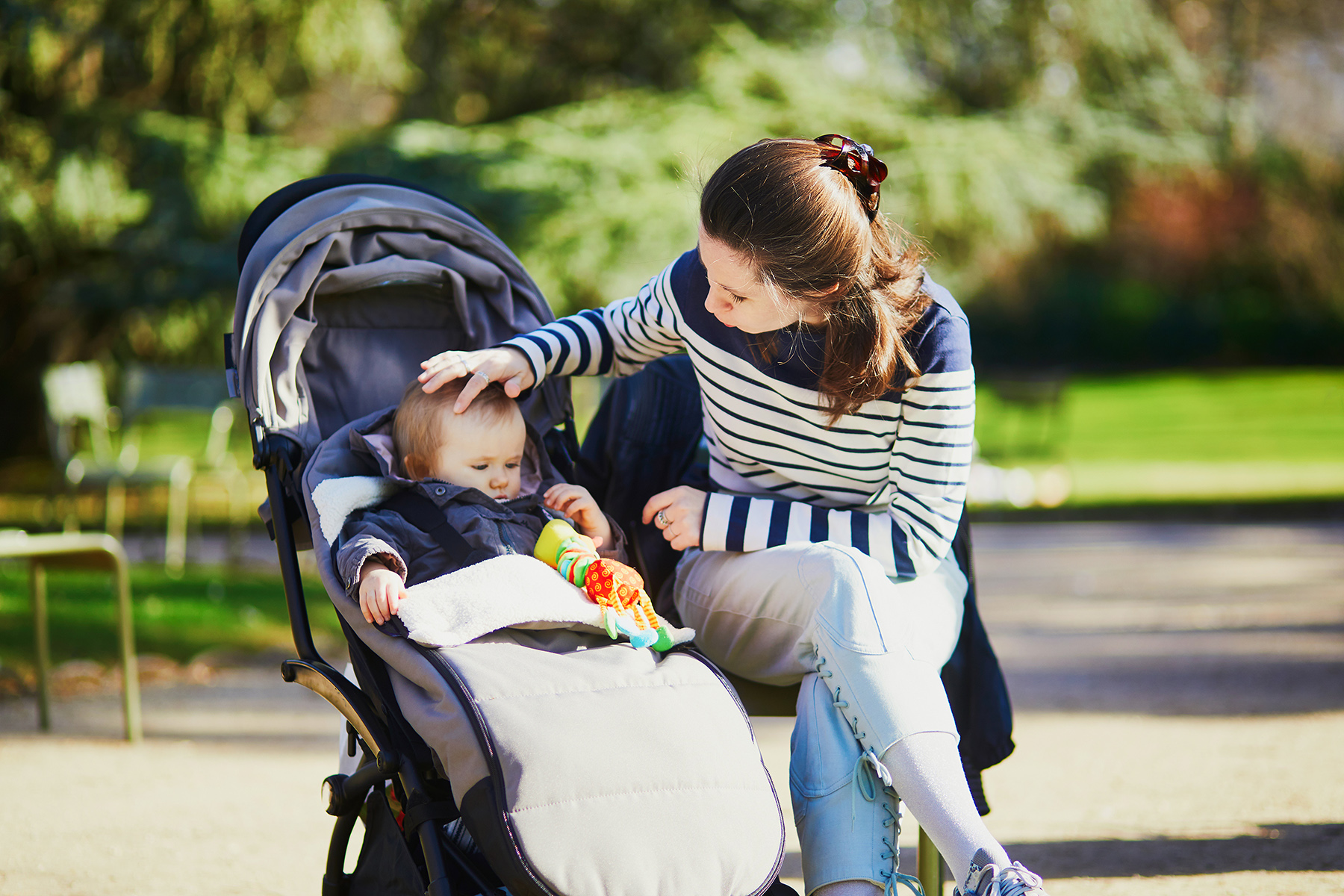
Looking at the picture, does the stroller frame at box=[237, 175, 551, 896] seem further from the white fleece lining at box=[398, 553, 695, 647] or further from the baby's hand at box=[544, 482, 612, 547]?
the baby's hand at box=[544, 482, 612, 547]

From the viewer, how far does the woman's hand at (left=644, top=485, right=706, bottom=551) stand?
229cm

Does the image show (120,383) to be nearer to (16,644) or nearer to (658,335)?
(16,644)

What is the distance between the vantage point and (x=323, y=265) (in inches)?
108

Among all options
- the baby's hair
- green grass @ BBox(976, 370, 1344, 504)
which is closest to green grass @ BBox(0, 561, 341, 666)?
the baby's hair

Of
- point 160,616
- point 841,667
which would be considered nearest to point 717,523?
point 841,667

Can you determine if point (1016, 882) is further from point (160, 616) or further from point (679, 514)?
point (160, 616)

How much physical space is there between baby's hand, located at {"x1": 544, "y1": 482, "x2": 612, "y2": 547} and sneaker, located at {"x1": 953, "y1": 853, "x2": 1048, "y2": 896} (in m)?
0.98

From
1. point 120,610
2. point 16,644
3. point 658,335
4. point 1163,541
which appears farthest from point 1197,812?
point 1163,541

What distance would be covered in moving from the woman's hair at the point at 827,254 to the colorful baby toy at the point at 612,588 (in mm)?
514

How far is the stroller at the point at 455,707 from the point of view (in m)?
1.80

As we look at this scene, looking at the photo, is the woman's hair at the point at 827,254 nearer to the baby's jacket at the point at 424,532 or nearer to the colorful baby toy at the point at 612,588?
the colorful baby toy at the point at 612,588

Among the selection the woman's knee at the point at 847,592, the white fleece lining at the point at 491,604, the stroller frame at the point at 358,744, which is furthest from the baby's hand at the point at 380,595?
the woman's knee at the point at 847,592

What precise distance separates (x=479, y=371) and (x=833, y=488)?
77cm

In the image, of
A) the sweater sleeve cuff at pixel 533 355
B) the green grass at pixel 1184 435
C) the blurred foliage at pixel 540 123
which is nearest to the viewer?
the sweater sleeve cuff at pixel 533 355
